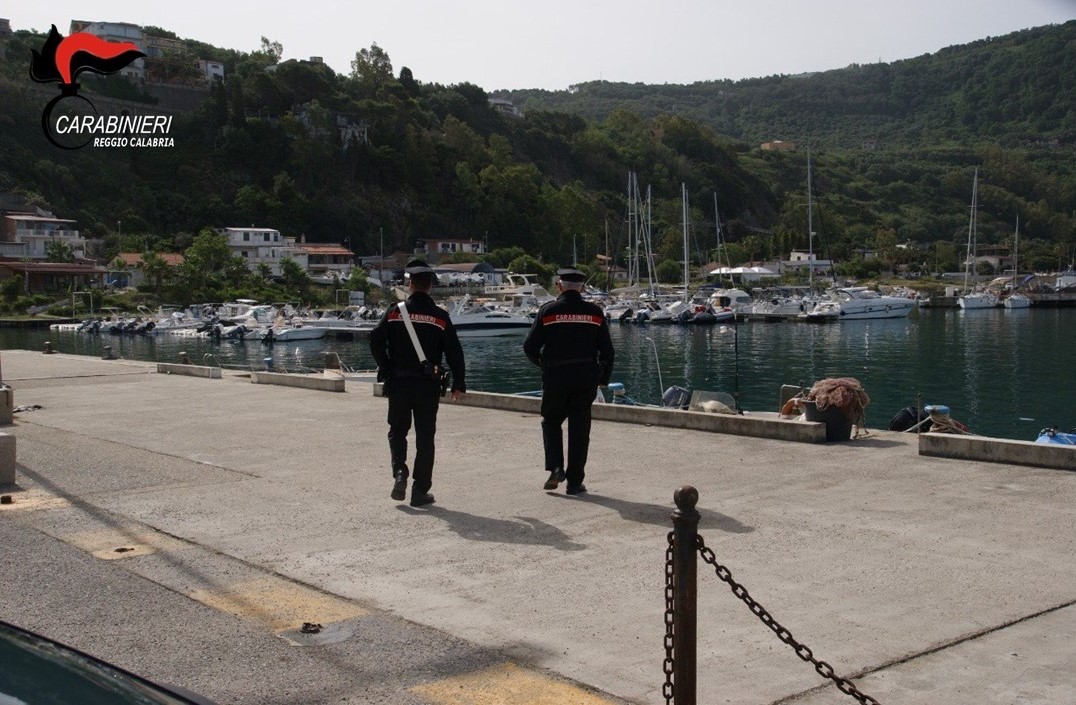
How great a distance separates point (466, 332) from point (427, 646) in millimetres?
76073

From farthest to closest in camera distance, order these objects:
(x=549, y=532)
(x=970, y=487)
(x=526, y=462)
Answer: (x=526, y=462), (x=970, y=487), (x=549, y=532)

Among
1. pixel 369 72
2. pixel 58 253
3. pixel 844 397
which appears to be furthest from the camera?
pixel 369 72

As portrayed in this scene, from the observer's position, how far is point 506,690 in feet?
15.8

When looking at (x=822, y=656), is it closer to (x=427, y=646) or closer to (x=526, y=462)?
(x=427, y=646)

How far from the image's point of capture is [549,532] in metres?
7.71

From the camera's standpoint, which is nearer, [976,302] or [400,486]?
[400,486]

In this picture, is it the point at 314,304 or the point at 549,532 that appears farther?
the point at 314,304

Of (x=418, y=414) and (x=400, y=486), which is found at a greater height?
(x=418, y=414)

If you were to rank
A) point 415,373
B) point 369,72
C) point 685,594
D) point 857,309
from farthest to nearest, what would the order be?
point 369,72
point 857,309
point 415,373
point 685,594

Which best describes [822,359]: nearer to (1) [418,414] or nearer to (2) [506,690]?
(1) [418,414]

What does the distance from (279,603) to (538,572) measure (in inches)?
59.9

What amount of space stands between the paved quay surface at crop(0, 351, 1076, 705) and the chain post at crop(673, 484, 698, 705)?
22.6 inches

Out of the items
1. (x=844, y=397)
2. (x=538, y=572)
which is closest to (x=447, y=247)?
(x=844, y=397)

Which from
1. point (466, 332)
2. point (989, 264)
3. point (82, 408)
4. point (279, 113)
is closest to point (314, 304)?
point (466, 332)
